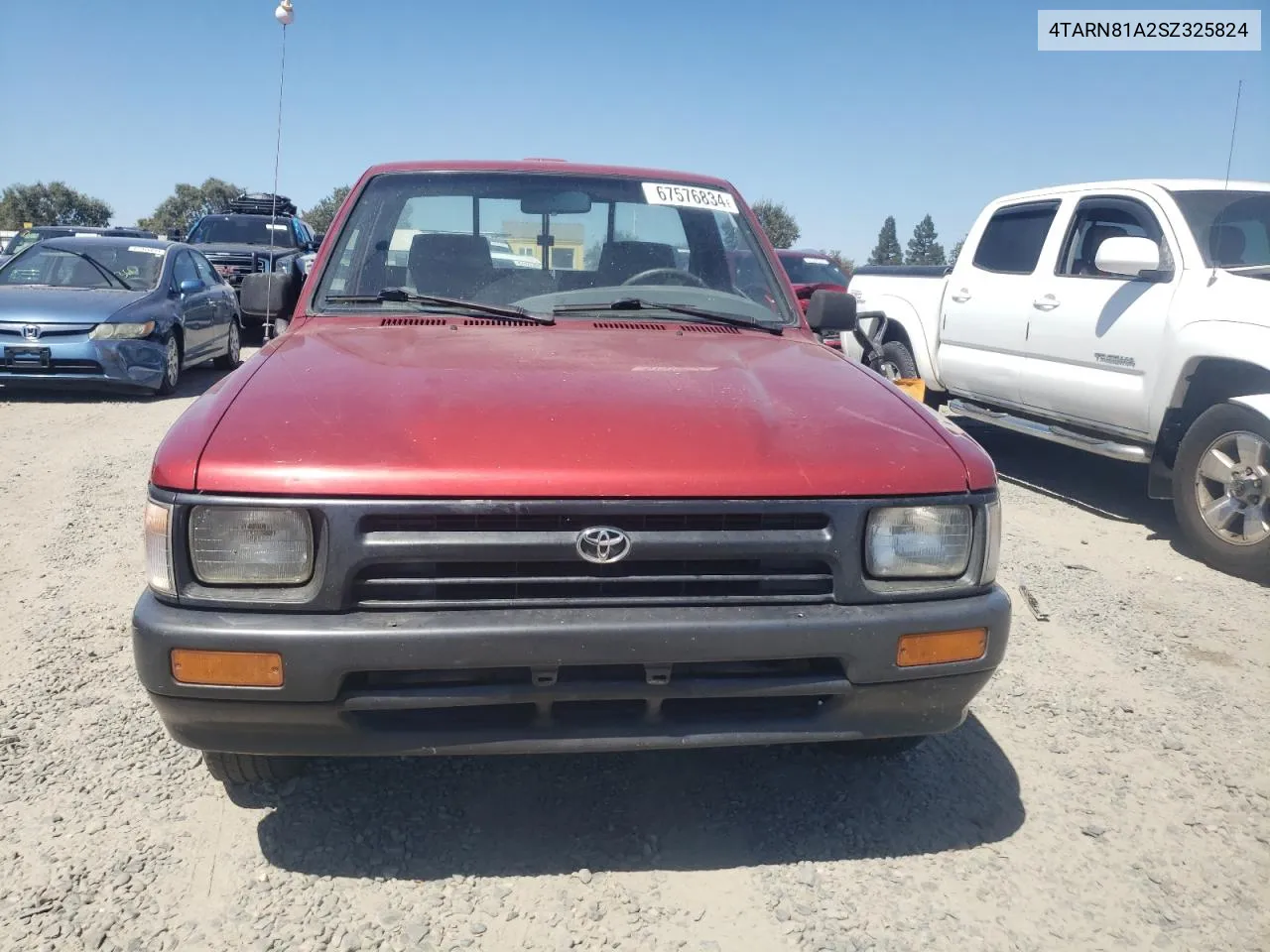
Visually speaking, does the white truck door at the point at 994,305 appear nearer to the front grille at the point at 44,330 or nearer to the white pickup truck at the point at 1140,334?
the white pickup truck at the point at 1140,334

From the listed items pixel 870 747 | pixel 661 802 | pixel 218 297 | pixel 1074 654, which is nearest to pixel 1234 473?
pixel 1074 654

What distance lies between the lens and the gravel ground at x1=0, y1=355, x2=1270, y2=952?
222cm

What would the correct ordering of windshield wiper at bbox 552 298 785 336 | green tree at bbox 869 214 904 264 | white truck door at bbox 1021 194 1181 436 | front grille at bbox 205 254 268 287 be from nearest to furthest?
1. windshield wiper at bbox 552 298 785 336
2. white truck door at bbox 1021 194 1181 436
3. front grille at bbox 205 254 268 287
4. green tree at bbox 869 214 904 264

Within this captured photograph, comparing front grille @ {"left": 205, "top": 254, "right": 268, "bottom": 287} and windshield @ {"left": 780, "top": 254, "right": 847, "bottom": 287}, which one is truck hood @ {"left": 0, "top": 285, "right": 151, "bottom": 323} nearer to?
front grille @ {"left": 205, "top": 254, "right": 268, "bottom": 287}

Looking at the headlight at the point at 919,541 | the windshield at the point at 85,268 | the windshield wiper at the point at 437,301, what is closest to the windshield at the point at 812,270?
the windshield at the point at 85,268

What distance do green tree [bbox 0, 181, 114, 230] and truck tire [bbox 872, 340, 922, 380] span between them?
67974mm

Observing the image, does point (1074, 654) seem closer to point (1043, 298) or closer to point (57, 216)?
point (1043, 298)

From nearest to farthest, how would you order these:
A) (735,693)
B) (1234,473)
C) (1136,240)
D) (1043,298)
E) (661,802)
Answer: (735,693) → (661,802) → (1234,473) → (1136,240) → (1043,298)

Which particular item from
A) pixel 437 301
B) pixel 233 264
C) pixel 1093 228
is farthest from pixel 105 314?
pixel 1093 228

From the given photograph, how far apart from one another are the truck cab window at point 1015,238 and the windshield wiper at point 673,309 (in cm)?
416

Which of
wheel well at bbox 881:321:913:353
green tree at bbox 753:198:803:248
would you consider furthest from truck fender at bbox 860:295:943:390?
green tree at bbox 753:198:803:248

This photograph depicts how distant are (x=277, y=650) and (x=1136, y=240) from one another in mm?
5074

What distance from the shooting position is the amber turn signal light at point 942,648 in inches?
87.4

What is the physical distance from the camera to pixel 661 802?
272 cm
